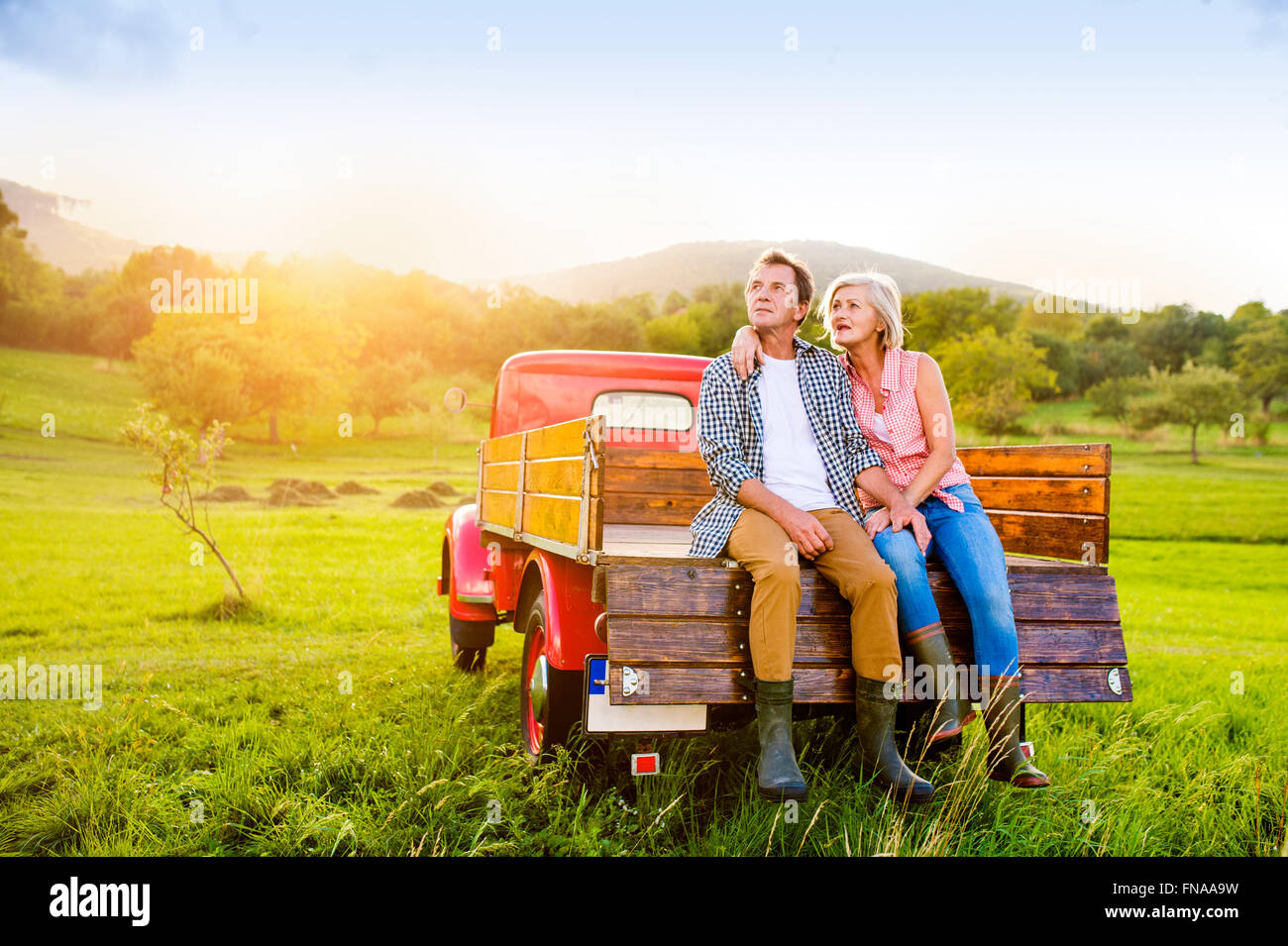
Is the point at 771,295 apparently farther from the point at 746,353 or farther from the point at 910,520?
the point at 910,520

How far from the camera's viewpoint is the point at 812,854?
326cm

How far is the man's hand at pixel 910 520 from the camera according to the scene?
3.31 m

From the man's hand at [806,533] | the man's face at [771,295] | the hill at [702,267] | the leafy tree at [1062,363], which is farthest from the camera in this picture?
the hill at [702,267]

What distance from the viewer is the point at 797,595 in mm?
2986

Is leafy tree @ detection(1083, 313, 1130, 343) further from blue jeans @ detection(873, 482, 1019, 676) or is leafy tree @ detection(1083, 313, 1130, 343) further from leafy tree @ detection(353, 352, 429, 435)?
blue jeans @ detection(873, 482, 1019, 676)

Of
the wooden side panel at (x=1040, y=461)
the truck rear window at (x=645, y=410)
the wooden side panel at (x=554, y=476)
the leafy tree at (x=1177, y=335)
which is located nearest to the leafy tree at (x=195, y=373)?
the truck rear window at (x=645, y=410)

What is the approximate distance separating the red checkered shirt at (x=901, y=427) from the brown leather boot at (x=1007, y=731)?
735 mm

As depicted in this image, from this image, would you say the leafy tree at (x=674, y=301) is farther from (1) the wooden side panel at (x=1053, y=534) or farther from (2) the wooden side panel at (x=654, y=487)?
(1) the wooden side panel at (x=1053, y=534)

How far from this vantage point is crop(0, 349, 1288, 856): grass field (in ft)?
11.3

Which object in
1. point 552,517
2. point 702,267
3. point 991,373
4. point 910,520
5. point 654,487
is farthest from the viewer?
point 702,267

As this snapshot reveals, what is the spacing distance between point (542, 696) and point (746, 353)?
5.68ft

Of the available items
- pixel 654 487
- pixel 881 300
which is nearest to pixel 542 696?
pixel 654 487

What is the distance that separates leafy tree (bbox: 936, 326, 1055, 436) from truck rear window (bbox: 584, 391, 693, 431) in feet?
127
